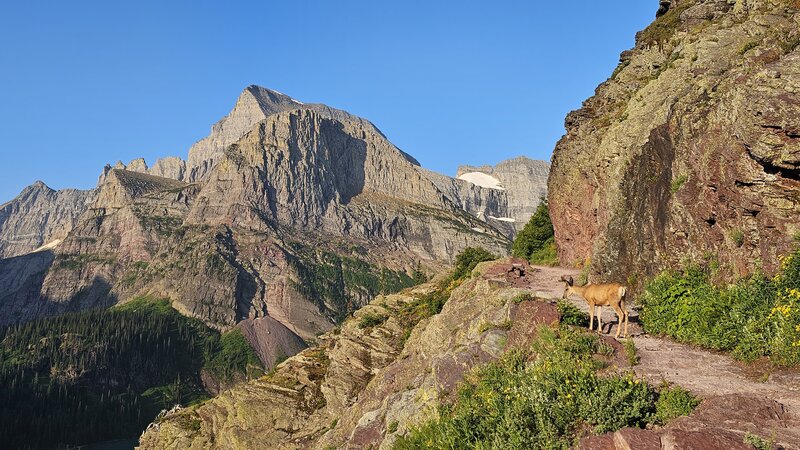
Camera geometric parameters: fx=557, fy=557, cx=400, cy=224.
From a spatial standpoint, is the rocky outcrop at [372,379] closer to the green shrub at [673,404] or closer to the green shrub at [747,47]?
Answer: the green shrub at [673,404]

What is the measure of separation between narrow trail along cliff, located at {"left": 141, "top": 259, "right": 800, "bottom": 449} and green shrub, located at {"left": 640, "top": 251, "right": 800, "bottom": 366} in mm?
698

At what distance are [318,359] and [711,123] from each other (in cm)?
4423

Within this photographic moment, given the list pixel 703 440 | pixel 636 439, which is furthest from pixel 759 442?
pixel 636 439

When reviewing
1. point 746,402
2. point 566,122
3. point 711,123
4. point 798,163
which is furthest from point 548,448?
point 566,122

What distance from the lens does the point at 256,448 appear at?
150 feet

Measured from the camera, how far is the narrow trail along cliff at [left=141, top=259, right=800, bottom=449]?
1203 centimetres

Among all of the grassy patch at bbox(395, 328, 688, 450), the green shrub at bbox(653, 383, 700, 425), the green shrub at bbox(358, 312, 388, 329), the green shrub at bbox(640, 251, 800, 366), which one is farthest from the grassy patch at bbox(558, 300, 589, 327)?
the green shrub at bbox(358, 312, 388, 329)

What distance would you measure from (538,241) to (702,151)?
33697 mm

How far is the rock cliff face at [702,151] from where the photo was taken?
58.5ft

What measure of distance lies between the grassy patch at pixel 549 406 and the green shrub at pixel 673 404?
0.33 ft

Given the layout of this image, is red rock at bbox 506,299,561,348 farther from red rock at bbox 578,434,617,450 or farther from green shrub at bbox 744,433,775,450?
green shrub at bbox 744,433,775,450

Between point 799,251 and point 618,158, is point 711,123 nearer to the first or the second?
point 799,251

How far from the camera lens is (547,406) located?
13344 millimetres

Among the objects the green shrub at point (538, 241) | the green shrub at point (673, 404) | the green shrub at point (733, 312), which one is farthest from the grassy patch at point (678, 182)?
the green shrub at point (538, 241)
